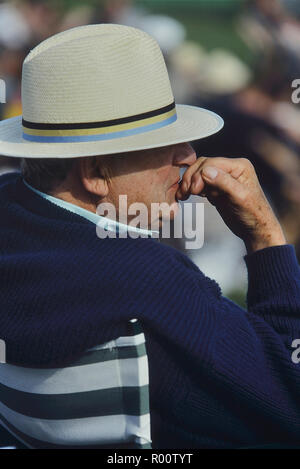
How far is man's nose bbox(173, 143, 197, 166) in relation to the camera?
77.7 inches

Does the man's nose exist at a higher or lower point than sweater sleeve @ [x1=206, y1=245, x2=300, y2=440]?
higher

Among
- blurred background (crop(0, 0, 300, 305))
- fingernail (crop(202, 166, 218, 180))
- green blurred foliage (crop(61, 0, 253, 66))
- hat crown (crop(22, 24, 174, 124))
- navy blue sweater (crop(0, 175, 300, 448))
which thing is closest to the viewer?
navy blue sweater (crop(0, 175, 300, 448))

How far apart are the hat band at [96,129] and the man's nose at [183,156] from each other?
0.10 meters

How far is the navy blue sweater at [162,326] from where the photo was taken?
1.60 m

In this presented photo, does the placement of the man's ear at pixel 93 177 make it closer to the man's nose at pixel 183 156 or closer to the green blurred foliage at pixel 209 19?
the man's nose at pixel 183 156

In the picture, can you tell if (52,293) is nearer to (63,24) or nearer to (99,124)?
(99,124)

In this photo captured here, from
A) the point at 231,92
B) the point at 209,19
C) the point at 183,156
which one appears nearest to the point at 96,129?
the point at 183,156

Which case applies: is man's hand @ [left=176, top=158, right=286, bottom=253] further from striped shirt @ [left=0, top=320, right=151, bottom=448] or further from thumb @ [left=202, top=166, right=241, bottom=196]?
striped shirt @ [left=0, top=320, right=151, bottom=448]

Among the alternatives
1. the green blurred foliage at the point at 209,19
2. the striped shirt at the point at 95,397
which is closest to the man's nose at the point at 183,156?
the striped shirt at the point at 95,397

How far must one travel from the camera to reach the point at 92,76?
5.82ft

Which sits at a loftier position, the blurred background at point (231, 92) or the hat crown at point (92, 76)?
the blurred background at point (231, 92)

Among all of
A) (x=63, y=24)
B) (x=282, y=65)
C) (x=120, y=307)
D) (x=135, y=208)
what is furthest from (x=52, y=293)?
(x=63, y=24)

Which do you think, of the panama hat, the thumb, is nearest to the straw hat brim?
the panama hat

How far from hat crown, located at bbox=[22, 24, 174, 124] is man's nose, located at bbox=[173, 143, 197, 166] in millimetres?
154
